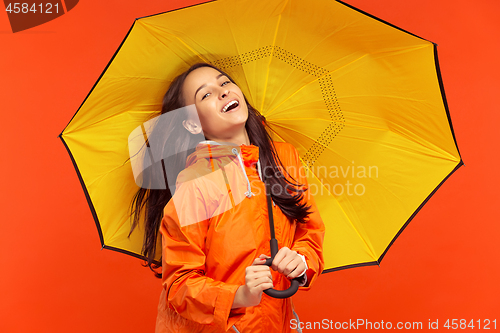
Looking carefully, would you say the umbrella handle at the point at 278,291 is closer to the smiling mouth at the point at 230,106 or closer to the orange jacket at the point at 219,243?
the orange jacket at the point at 219,243

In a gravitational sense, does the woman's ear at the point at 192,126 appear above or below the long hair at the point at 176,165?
above

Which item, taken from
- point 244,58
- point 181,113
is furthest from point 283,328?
point 244,58

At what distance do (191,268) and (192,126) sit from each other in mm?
536

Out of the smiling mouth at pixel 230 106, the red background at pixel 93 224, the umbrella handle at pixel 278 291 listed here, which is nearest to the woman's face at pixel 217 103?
the smiling mouth at pixel 230 106

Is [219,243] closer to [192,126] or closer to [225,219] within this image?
[225,219]

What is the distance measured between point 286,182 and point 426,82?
558mm

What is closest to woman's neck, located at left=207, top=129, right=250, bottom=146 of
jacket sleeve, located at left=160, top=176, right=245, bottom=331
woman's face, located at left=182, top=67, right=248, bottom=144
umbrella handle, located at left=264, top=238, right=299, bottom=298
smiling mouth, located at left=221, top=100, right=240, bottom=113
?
woman's face, located at left=182, top=67, right=248, bottom=144

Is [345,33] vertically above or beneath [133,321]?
above

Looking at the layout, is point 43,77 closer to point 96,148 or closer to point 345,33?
point 96,148

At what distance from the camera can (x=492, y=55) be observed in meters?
2.56

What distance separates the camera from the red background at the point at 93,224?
245cm

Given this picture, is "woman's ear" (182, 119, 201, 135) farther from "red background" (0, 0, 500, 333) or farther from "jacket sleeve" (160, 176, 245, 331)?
"red background" (0, 0, 500, 333)

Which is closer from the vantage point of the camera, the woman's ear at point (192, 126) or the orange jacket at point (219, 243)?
the orange jacket at point (219, 243)

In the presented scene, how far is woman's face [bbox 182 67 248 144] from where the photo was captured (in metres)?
1.51
